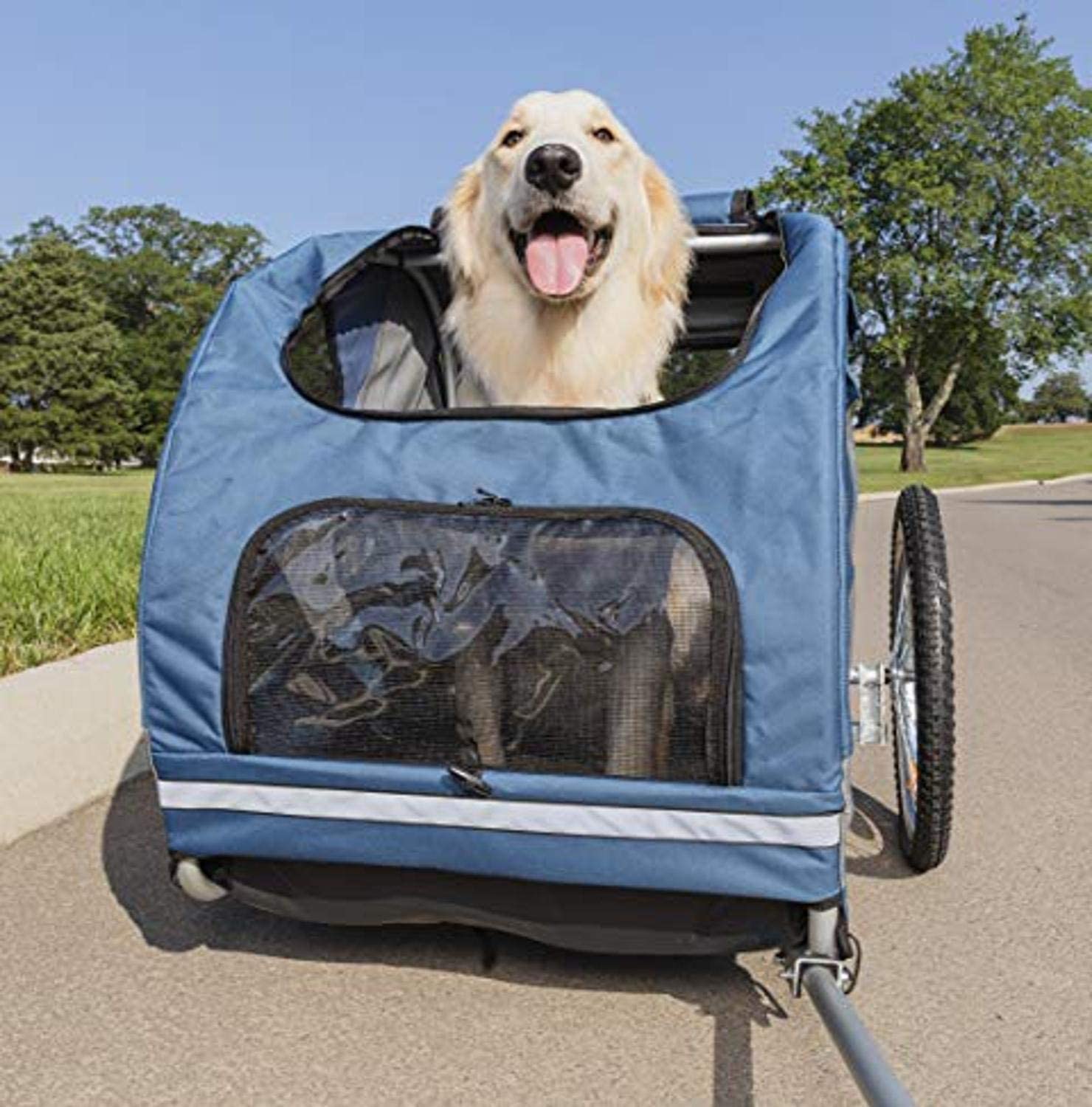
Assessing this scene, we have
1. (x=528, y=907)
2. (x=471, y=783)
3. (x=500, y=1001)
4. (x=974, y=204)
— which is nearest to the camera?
(x=471, y=783)

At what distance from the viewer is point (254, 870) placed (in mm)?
2543

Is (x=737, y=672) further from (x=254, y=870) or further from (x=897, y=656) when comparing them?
(x=897, y=656)

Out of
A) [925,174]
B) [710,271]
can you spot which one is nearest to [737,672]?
[710,271]

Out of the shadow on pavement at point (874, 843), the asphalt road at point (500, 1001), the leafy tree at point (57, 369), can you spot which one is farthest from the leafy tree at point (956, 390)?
the leafy tree at point (57, 369)

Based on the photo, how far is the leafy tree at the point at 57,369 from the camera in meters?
55.7

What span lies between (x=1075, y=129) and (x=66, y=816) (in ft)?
149

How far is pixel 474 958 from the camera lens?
269cm

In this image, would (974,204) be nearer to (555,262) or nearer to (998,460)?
(998,460)

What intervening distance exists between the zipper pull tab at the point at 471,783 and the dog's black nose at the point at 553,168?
1.73 metres

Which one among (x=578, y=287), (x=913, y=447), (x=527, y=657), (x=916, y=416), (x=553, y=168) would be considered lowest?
(x=913, y=447)

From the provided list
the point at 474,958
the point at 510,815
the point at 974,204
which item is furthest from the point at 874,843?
the point at 974,204

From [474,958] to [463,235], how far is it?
1954mm

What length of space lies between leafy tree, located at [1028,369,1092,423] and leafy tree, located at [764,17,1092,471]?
72787mm

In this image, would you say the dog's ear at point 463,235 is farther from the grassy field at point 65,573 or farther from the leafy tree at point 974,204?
the leafy tree at point 974,204
